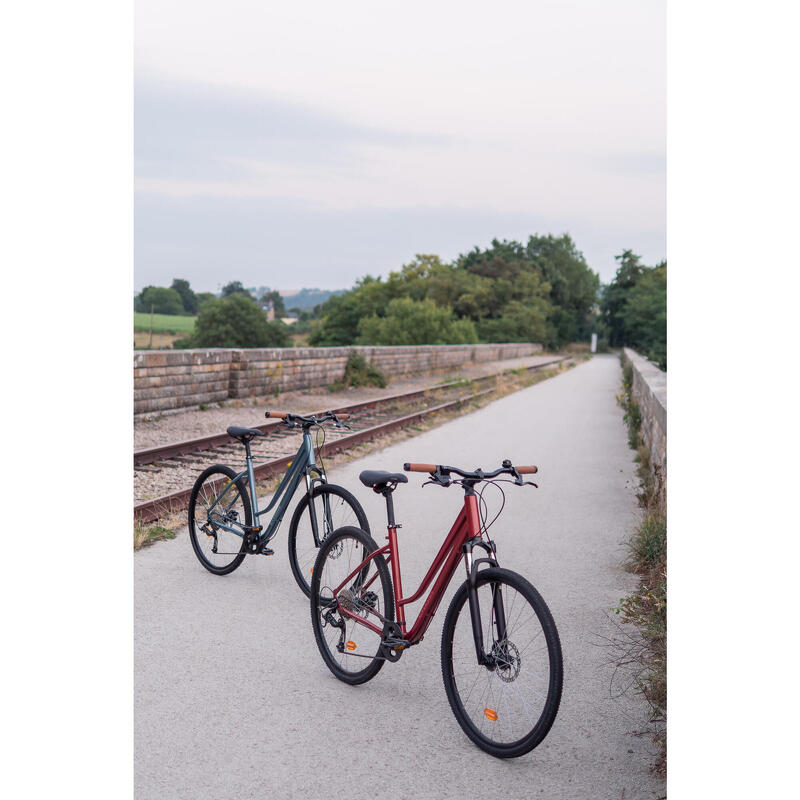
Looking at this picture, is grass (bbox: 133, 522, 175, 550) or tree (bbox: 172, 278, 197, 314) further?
tree (bbox: 172, 278, 197, 314)

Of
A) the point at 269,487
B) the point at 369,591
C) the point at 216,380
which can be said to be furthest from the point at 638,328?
the point at 369,591

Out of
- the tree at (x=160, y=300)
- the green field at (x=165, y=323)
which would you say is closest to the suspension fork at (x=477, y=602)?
the green field at (x=165, y=323)

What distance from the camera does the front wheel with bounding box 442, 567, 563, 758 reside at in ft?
9.15

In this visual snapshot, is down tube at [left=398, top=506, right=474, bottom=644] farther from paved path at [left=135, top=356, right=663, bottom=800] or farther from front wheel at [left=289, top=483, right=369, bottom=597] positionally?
front wheel at [left=289, top=483, right=369, bottom=597]

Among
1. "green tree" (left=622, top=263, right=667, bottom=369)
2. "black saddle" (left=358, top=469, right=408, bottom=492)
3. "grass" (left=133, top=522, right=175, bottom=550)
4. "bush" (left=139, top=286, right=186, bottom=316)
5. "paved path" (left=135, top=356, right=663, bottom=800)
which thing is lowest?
"paved path" (left=135, top=356, right=663, bottom=800)

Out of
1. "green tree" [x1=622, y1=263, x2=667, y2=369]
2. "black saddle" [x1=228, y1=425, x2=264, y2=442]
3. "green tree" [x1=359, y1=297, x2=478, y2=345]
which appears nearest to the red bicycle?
"black saddle" [x1=228, y1=425, x2=264, y2=442]

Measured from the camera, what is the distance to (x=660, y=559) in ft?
16.6

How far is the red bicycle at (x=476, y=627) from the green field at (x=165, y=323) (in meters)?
76.6

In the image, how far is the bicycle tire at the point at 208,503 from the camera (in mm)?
4812

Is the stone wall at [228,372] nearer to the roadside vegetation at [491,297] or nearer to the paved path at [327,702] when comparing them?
the paved path at [327,702]

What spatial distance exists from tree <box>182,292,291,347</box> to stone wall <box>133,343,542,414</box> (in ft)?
171
